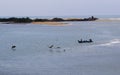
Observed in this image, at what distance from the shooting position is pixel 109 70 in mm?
27234

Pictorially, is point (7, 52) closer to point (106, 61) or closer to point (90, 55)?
point (90, 55)

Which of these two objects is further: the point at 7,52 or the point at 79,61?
the point at 7,52

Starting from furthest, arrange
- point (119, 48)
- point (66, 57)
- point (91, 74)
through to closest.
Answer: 1. point (119, 48)
2. point (66, 57)
3. point (91, 74)

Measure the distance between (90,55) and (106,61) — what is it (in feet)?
12.8

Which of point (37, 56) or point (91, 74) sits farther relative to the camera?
point (37, 56)

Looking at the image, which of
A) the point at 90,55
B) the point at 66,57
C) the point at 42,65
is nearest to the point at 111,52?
the point at 90,55

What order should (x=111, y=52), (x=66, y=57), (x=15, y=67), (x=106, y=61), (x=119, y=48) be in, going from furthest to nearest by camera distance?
(x=119, y=48) → (x=111, y=52) → (x=66, y=57) → (x=106, y=61) → (x=15, y=67)

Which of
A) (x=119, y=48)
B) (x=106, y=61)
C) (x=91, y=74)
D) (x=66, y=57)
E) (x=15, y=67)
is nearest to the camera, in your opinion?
(x=91, y=74)

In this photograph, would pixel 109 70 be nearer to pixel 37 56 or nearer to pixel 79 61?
pixel 79 61

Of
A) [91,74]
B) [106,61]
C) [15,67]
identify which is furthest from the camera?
[106,61]

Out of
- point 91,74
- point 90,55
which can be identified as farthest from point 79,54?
point 91,74

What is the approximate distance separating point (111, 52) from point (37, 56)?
6.96m

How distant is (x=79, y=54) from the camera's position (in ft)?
118

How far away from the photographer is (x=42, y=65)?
29.9 meters
